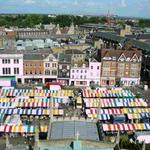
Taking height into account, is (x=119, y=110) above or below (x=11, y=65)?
below

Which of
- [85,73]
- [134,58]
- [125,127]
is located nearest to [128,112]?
[125,127]

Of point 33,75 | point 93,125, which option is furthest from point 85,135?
point 33,75

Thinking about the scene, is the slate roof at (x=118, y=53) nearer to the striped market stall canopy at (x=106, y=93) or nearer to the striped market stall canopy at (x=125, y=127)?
the striped market stall canopy at (x=106, y=93)

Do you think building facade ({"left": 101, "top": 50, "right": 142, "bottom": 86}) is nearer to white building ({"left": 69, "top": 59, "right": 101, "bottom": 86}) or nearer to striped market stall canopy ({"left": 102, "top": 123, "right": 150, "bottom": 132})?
white building ({"left": 69, "top": 59, "right": 101, "bottom": 86})

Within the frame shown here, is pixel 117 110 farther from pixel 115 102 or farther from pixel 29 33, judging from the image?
pixel 29 33

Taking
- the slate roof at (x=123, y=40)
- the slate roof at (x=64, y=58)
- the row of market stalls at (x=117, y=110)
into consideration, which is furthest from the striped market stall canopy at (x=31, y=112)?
the slate roof at (x=123, y=40)

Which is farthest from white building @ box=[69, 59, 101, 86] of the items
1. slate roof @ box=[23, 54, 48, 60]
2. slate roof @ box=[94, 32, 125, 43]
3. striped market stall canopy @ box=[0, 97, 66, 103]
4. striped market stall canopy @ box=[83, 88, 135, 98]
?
slate roof @ box=[94, 32, 125, 43]

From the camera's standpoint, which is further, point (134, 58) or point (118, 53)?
point (118, 53)
